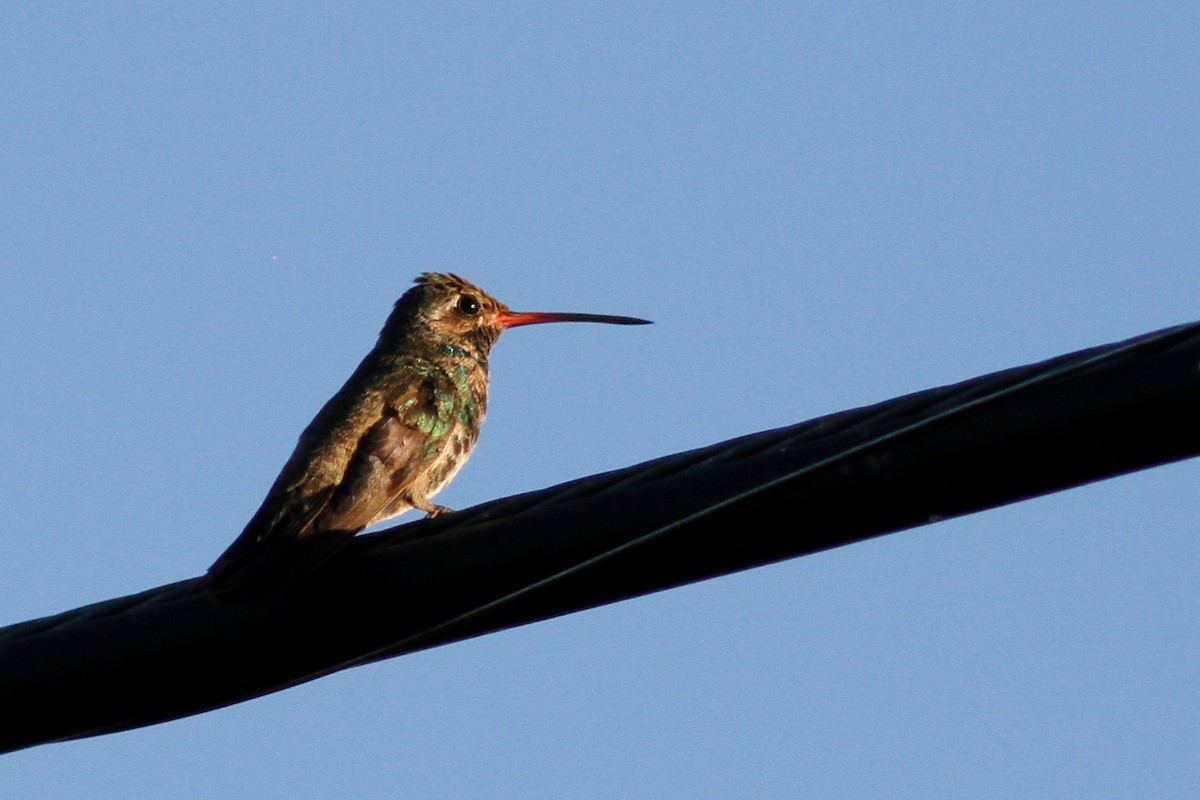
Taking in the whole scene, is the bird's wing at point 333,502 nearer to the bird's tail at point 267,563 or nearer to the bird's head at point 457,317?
the bird's tail at point 267,563

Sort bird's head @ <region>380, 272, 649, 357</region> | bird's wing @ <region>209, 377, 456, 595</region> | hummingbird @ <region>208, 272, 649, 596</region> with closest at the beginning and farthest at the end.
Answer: bird's wing @ <region>209, 377, 456, 595</region> → hummingbird @ <region>208, 272, 649, 596</region> → bird's head @ <region>380, 272, 649, 357</region>

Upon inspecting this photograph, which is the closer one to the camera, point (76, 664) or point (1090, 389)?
point (1090, 389)

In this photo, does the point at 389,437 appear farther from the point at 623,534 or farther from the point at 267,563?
the point at 623,534

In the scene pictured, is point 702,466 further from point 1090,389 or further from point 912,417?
point 1090,389

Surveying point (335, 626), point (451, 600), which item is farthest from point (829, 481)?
point (335, 626)

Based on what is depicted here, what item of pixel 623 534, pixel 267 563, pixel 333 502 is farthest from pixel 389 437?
pixel 623 534

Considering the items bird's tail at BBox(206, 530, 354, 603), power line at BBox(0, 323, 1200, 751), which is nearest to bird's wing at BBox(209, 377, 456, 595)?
bird's tail at BBox(206, 530, 354, 603)

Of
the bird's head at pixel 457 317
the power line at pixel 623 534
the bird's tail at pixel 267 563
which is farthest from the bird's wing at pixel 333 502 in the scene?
the bird's head at pixel 457 317

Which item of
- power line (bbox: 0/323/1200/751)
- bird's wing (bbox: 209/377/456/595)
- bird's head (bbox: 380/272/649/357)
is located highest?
bird's head (bbox: 380/272/649/357)

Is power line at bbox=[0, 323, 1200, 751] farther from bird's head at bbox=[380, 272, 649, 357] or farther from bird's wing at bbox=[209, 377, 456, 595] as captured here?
bird's head at bbox=[380, 272, 649, 357]
